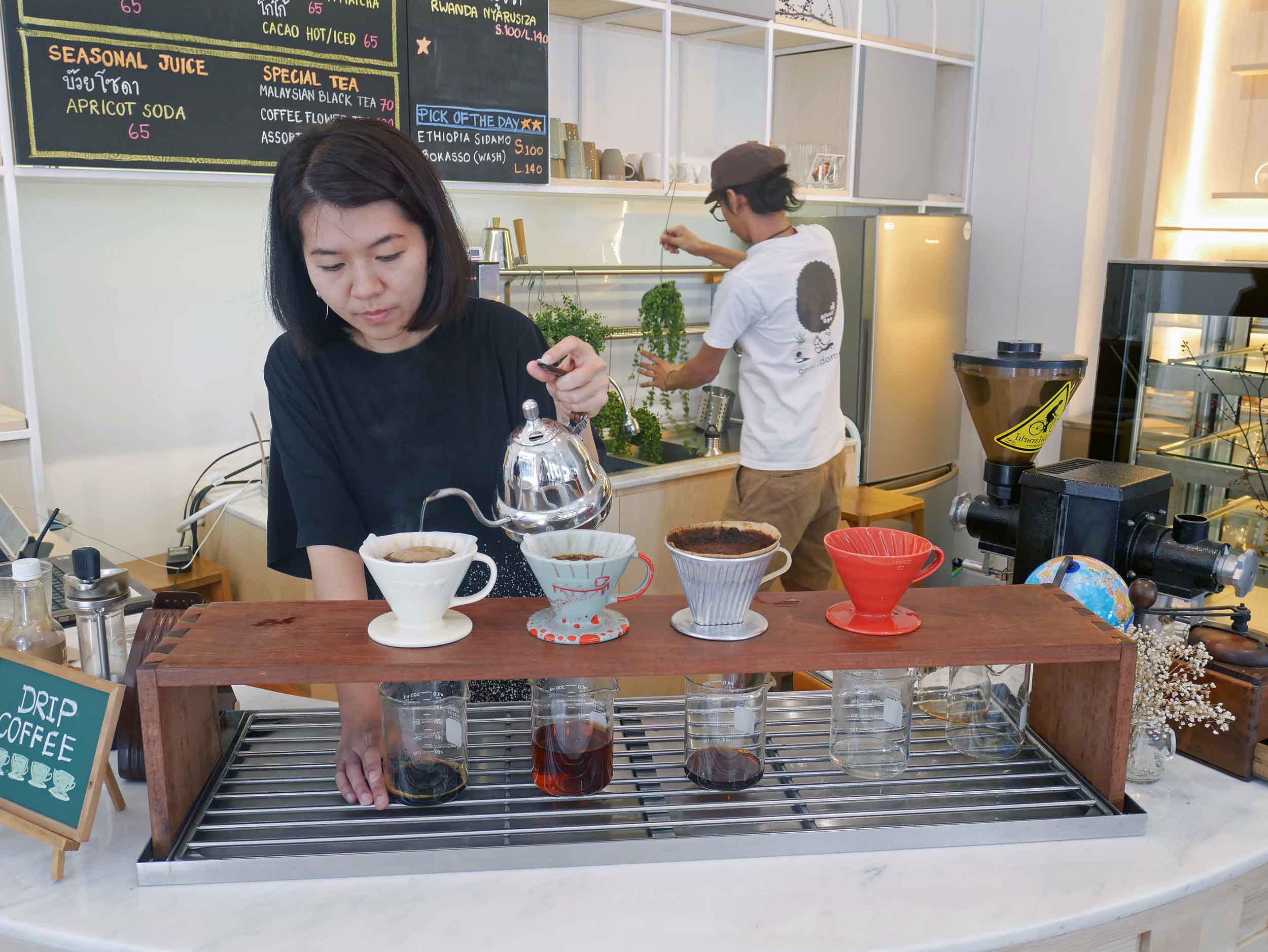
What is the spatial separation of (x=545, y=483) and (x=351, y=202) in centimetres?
50

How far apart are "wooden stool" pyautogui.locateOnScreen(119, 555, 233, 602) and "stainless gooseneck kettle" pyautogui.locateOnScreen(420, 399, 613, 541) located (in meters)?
1.83

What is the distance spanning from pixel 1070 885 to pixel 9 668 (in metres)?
1.19

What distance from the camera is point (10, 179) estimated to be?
90.3 inches

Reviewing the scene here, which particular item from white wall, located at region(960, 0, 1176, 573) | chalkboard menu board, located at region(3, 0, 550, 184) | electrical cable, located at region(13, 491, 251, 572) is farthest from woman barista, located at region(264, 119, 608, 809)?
white wall, located at region(960, 0, 1176, 573)

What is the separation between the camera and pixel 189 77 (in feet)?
8.10

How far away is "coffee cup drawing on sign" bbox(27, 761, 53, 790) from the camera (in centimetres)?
112

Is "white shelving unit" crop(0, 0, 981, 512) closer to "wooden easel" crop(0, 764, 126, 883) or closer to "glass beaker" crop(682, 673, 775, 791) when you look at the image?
"wooden easel" crop(0, 764, 126, 883)

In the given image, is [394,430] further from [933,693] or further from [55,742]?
[933,693]

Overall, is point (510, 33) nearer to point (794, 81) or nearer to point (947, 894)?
point (794, 81)

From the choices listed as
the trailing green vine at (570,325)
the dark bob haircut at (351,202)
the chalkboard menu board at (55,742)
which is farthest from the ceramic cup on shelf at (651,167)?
the chalkboard menu board at (55,742)

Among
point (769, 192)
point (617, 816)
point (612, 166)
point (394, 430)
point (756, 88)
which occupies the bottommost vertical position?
point (617, 816)

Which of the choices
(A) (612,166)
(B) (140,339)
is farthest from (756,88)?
(B) (140,339)

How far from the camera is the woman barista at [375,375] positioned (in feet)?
4.29

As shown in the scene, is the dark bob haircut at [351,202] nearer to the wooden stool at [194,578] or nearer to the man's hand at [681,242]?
the wooden stool at [194,578]
